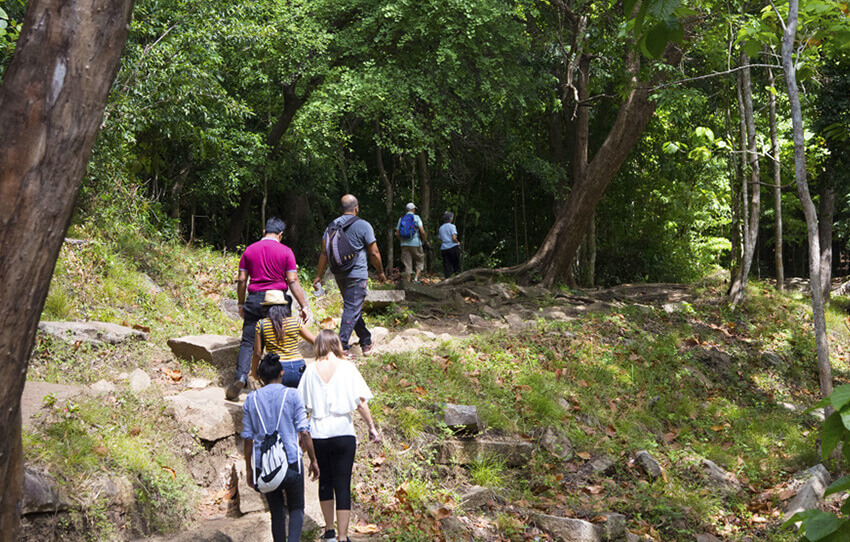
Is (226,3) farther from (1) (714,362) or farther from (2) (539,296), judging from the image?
(1) (714,362)

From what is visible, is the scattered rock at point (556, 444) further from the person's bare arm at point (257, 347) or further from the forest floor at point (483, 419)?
the person's bare arm at point (257, 347)

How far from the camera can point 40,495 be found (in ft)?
16.4

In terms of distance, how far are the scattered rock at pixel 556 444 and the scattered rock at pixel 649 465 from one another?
0.76 m

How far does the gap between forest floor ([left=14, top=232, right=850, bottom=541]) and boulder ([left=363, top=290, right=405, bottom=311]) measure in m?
0.21

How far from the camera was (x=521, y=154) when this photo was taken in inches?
752

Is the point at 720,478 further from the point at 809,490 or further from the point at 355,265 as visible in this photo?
the point at 355,265

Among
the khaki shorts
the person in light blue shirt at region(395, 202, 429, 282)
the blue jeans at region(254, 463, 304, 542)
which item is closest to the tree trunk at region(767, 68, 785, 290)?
the person in light blue shirt at region(395, 202, 429, 282)

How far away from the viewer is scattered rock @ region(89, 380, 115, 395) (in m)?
6.87

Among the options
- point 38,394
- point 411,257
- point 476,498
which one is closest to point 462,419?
point 476,498

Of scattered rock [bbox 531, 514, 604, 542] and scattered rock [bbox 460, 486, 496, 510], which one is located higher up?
scattered rock [bbox 460, 486, 496, 510]

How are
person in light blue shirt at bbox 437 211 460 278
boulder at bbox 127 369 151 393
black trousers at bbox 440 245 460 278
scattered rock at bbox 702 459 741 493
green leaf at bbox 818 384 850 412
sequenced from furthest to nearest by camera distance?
black trousers at bbox 440 245 460 278, person in light blue shirt at bbox 437 211 460 278, scattered rock at bbox 702 459 741 493, boulder at bbox 127 369 151 393, green leaf at bbox 818 384 850 412

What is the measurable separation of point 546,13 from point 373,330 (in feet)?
35.0

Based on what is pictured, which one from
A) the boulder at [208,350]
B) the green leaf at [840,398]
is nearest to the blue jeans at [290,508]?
the boulder at [208,350]

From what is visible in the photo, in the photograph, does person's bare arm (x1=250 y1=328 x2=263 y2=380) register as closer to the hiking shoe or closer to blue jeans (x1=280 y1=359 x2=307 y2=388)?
the hiking shoe
